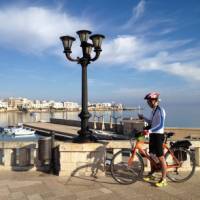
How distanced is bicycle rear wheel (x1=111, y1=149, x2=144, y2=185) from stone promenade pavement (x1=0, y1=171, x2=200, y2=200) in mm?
149

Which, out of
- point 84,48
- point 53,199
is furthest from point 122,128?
point 53,199

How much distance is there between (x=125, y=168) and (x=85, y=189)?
1083 millimetres

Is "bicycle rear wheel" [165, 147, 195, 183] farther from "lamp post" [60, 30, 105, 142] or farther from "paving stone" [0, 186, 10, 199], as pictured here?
"paving stone" [0, 186, 10, 199]

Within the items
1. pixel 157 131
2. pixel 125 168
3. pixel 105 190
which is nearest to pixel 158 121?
pixel 157 131

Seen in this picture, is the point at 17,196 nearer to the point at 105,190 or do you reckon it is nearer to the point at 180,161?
the point at 105,190

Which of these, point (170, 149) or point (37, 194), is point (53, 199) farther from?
point (170, 149)

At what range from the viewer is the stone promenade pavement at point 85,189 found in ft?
19.4

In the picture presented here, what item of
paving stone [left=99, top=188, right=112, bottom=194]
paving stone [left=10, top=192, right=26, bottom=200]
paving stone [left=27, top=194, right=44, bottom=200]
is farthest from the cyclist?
paving stone [left=10, top=192, right=26, bottom=200]

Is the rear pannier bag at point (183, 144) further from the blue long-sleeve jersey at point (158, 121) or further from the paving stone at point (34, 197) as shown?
the paving stone at point (34, 197)

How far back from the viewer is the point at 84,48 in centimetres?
836

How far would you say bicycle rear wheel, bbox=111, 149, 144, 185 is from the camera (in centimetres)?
674

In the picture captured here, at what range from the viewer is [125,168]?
7051mm

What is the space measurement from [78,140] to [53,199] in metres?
2.30

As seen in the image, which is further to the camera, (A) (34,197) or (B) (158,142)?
(B) (158,142)
